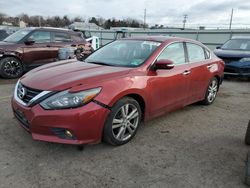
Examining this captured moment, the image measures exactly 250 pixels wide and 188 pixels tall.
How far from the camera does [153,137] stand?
13.3 feet

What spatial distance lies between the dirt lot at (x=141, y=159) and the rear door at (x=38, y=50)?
14.4 feet

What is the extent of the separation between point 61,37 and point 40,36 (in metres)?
Answer: 0.82

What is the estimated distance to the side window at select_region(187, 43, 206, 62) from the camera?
5.07 metres

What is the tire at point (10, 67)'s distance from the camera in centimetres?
821

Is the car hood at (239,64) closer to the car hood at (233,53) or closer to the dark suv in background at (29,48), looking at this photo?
the car hood at (233,53)

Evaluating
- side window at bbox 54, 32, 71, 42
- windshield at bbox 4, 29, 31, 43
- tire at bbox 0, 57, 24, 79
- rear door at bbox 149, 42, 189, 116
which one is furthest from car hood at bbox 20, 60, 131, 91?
side window at bbox 54, 32, 71, 42

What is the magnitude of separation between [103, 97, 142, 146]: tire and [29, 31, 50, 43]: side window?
6344mm

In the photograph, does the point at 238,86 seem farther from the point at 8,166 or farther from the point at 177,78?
the point at 8,166

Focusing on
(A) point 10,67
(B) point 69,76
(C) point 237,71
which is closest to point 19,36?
(A) point 10,67

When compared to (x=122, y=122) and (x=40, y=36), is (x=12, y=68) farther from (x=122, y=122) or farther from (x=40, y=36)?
(x=122, y=122)

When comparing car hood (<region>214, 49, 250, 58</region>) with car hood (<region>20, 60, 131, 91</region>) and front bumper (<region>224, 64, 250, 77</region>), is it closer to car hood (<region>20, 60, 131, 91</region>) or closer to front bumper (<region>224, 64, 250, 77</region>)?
front bumper (<region>224, 64, 250, 77</region>)

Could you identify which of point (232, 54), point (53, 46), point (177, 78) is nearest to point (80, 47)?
point (53, 46)

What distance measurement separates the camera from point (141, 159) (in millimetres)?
3355

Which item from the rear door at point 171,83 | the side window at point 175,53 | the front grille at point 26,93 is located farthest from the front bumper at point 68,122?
the side window at point 175,53
